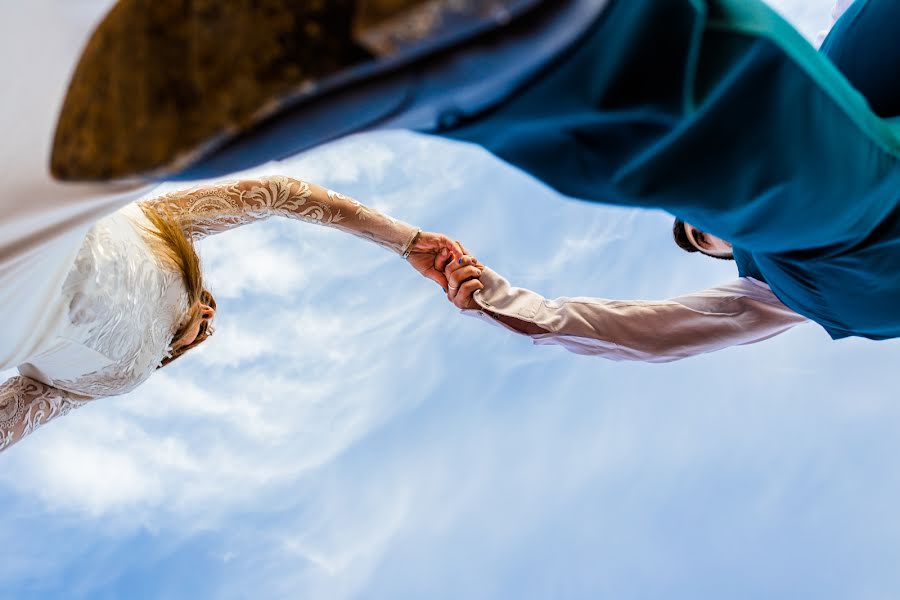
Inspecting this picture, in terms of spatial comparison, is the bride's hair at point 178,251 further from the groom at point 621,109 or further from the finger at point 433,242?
the groom at point 621,109

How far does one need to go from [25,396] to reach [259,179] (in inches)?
27.6

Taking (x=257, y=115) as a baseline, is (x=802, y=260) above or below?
below

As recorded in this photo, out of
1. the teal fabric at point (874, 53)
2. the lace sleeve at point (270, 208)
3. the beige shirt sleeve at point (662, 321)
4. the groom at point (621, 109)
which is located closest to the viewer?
the groom at point (621, 109)

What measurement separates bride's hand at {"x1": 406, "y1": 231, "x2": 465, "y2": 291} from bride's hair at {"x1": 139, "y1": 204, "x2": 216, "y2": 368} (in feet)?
1.82

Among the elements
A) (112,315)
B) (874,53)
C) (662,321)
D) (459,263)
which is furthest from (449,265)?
(874,53)

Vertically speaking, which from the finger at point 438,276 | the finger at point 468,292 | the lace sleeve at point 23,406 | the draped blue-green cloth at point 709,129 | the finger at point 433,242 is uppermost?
the draped blue-green cloth at point 709,129

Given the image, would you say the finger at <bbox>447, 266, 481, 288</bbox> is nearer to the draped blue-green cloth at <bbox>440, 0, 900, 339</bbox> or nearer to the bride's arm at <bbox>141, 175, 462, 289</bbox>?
the bride's arm at <bbox>141, 175, 462, 289</bbox>

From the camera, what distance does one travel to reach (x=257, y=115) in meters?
0.34

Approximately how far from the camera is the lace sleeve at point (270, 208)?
147 centimetres

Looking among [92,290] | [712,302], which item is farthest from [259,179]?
[712,302]

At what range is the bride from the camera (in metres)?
1.04

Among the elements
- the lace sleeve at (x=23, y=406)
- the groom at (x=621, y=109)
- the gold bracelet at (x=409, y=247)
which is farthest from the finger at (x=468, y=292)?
the lace sleeve at (x=23, y=406)

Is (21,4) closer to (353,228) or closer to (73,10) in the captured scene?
(73,10)

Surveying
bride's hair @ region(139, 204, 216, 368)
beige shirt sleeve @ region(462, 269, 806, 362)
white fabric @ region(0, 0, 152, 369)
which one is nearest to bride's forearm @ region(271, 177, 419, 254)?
bride's hair @ region(139, 204, 216, 368)
